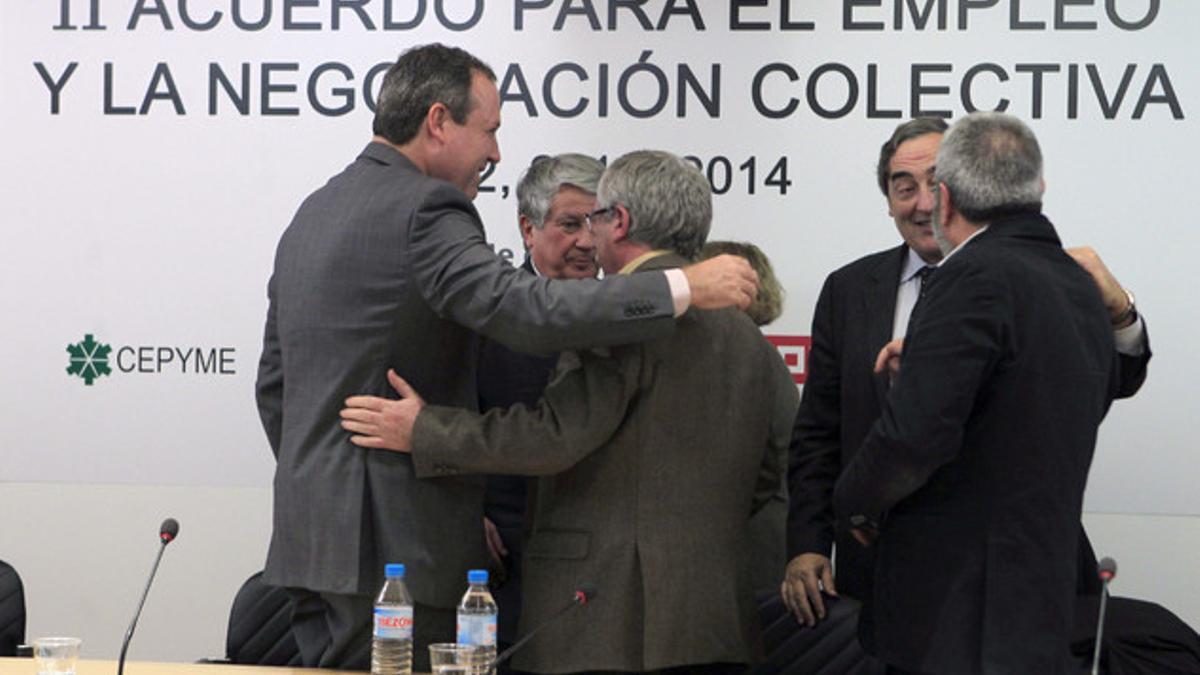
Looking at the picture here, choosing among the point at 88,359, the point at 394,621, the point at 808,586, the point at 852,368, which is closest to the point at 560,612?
the point at 394,621

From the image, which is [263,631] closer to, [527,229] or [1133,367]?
[527,229]

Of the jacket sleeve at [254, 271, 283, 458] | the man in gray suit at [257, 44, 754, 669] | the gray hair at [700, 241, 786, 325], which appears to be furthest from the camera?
the gray hair at [700, 241, 786, 325]

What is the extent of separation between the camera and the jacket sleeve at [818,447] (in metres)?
3.15

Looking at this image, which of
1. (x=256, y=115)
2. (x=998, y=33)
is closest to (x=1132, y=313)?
(x=998, y=33)

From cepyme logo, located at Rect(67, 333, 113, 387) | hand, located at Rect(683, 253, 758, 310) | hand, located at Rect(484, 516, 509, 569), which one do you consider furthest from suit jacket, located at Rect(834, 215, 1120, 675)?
cepyme logo, located at Rect(67, 333, 113, 387)

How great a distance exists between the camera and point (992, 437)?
254cm

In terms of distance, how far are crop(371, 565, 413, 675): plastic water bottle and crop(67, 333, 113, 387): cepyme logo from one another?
73.4 inches

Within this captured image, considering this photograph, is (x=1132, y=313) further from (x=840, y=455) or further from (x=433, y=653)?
(x=433, y=653)

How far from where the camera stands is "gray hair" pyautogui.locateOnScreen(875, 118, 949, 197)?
347 centimetres

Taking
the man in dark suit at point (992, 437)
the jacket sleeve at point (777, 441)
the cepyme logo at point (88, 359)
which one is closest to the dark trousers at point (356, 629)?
the jacket sleeve at point (777, 441)

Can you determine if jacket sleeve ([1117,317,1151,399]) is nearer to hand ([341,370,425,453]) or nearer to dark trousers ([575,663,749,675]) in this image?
dark trousers ([575,663,749,675])

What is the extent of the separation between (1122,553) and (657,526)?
162cm

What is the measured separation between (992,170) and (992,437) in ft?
1.46

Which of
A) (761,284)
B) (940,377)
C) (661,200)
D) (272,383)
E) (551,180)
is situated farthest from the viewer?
(761,284)
